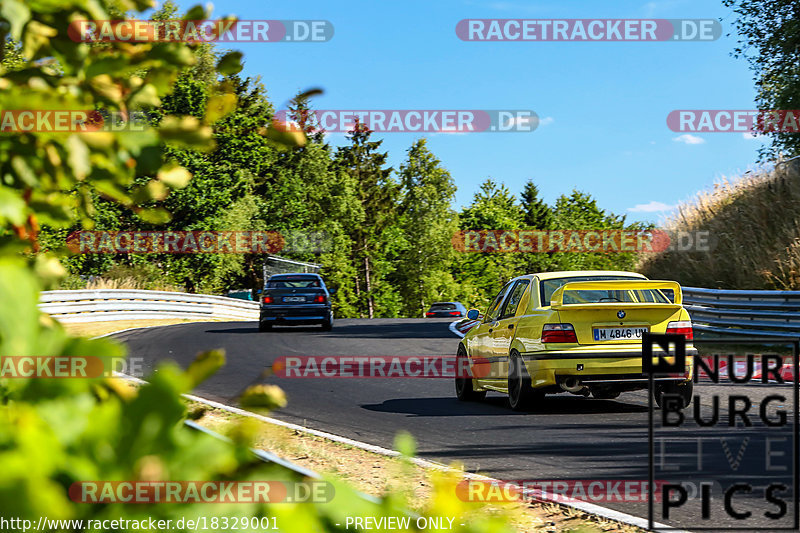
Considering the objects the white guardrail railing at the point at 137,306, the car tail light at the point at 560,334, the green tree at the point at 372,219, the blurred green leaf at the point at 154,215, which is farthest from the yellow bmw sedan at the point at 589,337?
the green tree at the point at 372,219

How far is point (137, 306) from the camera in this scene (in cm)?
3469

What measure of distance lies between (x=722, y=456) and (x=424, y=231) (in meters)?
80.6

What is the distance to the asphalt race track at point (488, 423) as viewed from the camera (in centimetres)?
706

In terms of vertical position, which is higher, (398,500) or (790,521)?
(398,500)

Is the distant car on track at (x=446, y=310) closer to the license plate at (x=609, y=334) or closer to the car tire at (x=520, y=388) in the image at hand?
the car tire at (x=520, y=388)

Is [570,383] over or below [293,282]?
A: below

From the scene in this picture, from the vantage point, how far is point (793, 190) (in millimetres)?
22672

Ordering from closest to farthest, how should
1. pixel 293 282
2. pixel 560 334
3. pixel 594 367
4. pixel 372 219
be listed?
pixel 594 367 → pixel 560 334 → pixel 293 282 → pixel 372 219

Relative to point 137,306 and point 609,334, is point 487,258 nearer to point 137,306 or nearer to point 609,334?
point 137,306

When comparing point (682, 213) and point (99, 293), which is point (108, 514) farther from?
point (99, 293)

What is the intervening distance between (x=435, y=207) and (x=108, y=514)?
8826 cm

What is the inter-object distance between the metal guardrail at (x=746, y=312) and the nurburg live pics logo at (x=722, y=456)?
6900 mm

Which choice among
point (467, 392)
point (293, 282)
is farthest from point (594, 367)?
point (293, 282)

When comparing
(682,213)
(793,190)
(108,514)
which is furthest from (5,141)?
(682,213)
